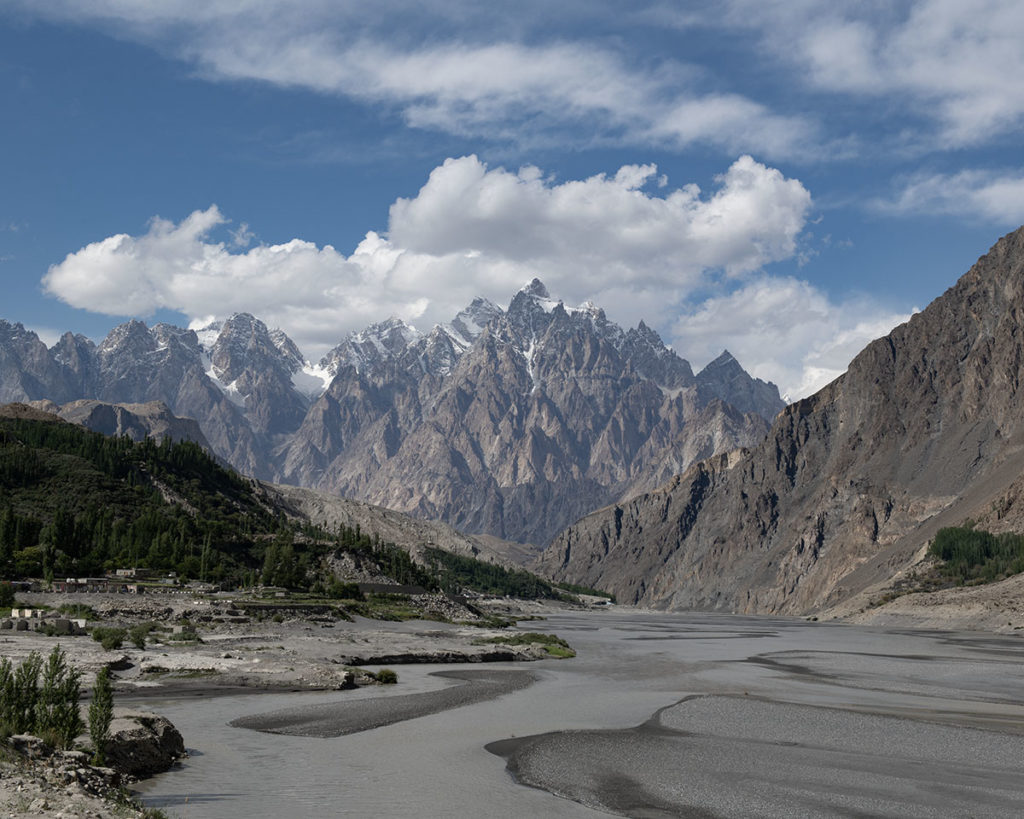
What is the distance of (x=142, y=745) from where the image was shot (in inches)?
1123

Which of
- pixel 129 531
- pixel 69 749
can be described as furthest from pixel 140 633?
pixel 129 531

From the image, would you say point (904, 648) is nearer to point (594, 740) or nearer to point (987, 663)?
point (987, 663)

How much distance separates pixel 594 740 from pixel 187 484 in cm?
17717

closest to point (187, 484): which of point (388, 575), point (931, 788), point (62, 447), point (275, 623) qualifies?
point (62, 447)

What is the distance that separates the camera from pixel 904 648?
109m

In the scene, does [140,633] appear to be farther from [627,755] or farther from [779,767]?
[779,767]

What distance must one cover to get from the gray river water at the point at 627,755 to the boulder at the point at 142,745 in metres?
0.80

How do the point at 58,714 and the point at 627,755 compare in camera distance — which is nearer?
the point at 58,714

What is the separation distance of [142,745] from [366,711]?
1714 cm

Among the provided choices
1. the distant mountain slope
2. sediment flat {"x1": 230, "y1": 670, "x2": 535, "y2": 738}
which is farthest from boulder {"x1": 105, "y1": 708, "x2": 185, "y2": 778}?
the distant mountain slope

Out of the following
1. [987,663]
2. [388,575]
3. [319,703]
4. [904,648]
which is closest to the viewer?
→ [319,703]

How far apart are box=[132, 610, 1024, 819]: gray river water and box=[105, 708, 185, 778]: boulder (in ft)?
2.63

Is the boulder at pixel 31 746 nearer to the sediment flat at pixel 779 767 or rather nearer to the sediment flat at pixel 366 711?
the sediment flat at pixel 779 767

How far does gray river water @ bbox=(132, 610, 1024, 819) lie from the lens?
86.6ft
